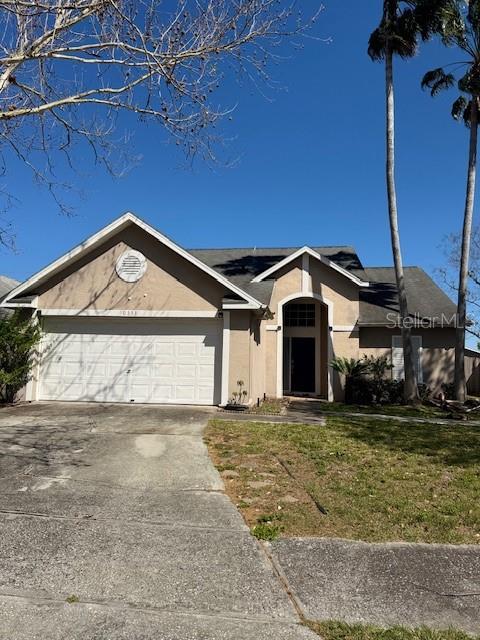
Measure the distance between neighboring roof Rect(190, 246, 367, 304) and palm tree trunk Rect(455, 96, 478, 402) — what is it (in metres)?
3.66

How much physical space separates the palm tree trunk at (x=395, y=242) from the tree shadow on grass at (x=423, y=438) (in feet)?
13.0

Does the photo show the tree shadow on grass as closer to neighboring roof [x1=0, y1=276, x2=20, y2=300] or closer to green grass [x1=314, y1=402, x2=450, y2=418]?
green grass [x1=314, y1=402, x2=450, y2=418]

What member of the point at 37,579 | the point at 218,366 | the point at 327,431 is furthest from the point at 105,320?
the point at 37,579

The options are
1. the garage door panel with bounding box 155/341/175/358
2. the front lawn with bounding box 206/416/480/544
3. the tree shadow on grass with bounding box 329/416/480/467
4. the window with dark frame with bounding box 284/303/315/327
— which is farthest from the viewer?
the window with dark frame with bounding box 284/303/315/327

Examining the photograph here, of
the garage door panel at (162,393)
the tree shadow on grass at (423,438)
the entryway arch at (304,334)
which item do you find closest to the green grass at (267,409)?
the tree shadow on grass at (423,438)

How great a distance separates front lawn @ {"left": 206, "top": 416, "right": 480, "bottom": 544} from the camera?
5.11 meters

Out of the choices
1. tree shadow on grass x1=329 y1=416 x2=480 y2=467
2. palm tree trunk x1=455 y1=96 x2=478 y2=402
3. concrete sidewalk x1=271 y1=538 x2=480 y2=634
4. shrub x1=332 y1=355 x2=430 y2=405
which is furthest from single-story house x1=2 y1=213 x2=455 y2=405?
concrete sidewalk x1=271 y1=538 x2=480 y2=634

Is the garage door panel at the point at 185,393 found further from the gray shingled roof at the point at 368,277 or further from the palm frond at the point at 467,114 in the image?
the palm frond at the point at 467,114

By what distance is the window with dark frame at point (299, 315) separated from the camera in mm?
19016

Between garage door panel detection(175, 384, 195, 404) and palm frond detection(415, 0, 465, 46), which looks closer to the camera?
garage door panel detection(175, 384, 195, 404)

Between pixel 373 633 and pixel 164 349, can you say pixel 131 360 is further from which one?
pixel 373 633

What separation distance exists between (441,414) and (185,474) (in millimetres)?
9873

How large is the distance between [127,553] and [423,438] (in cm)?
749

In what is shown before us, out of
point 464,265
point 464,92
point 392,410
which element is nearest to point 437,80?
point 464,92
